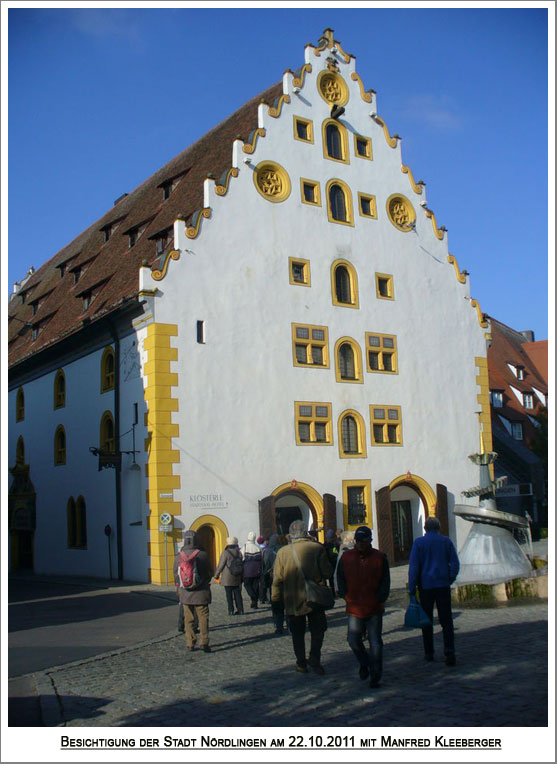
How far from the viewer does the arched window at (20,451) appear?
1380 inches

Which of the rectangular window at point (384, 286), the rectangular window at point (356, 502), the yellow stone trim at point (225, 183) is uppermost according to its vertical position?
the yellow stone trim at point (225, 183)

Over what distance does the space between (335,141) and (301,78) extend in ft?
8.38

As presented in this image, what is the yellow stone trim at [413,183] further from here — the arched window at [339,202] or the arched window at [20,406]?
the arched window at [20,406]

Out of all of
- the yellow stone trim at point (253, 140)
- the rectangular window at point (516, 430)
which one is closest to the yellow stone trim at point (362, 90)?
the yellow stone trim at point (253, 140)

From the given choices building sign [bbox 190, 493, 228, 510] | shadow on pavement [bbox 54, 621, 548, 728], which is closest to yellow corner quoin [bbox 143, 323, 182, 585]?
building sign [bbox 190, 493, 228, 510]

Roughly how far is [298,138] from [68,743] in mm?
25323

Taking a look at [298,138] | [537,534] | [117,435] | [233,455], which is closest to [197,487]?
[233,455]

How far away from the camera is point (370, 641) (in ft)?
30.4

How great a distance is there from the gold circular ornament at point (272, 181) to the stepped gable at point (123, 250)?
1.15 m

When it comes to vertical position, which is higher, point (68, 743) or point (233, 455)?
point (233, 455)

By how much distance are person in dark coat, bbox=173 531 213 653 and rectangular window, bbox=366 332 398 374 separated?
18.6m

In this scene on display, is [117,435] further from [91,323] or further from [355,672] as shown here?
[355,672]

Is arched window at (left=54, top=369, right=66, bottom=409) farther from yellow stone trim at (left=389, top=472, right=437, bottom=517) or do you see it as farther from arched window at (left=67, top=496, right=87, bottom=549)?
yellow stone trim at (left=389, top=472, right=437, bottom=517)

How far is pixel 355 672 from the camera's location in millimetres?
10062
